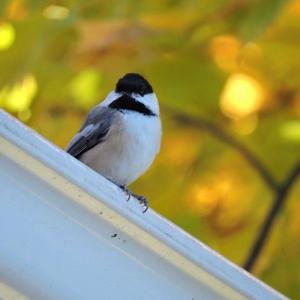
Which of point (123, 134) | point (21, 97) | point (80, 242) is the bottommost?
point (80, 242)

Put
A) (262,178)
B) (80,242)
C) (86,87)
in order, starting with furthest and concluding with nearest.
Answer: (86,87) → (262,178) → (80,242)

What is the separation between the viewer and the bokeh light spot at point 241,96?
2754 millimetres

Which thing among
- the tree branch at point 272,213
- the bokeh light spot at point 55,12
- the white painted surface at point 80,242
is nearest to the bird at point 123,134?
the bokeh light spot at point 55,12

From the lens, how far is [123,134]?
2.77 metres

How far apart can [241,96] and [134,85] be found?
0.32m

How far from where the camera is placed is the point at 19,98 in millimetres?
2680

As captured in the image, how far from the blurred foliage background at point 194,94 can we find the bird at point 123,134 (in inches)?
1.3

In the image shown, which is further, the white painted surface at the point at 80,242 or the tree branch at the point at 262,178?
the tree branch at the point at 262,178

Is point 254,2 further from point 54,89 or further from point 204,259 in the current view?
point 204,259

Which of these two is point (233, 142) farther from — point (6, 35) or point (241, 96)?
point (6, 35)

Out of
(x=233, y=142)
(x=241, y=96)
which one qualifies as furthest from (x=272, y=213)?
(x=241, y=96)

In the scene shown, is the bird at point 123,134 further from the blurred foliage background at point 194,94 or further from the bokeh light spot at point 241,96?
the bokeh light spot at point 241,96

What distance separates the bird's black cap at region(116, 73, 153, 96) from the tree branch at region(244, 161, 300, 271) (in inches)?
18.4

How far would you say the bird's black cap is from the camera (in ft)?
8.94
